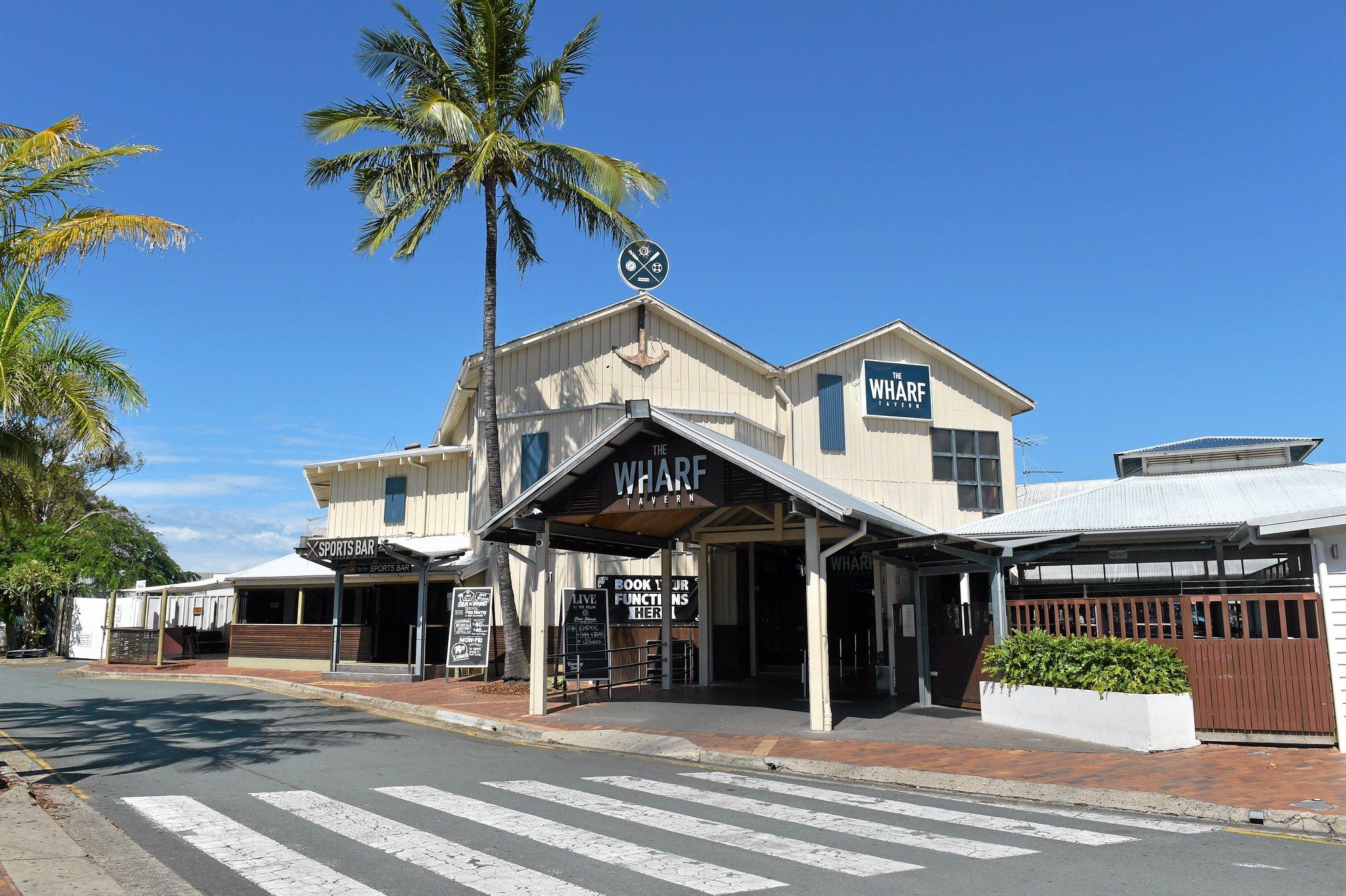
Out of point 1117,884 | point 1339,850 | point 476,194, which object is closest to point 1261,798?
point 1339,850

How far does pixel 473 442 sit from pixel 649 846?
63.9 feet

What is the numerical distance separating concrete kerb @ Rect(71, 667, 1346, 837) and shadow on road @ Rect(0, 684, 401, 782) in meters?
1.43

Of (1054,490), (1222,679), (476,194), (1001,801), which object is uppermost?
(476,194)

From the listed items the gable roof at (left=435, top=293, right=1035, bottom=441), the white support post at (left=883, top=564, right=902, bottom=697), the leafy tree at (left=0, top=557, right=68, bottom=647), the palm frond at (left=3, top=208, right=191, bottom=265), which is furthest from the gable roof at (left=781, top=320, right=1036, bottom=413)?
the leafy tree at (left=0, top=557, right=68, bottom=647)

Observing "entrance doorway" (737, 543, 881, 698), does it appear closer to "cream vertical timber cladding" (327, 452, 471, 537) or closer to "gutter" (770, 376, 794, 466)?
"gutter" (770, 376, 794, 466)

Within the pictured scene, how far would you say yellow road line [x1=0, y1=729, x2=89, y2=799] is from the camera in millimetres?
9734

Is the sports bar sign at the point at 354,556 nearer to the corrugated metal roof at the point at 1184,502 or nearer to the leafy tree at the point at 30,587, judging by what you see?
the corrugated metal roof at the point at 1184,502

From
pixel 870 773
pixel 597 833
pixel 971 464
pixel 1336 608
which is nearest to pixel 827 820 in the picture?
pixel 597 833

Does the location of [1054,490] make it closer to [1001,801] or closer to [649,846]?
[1001,801]

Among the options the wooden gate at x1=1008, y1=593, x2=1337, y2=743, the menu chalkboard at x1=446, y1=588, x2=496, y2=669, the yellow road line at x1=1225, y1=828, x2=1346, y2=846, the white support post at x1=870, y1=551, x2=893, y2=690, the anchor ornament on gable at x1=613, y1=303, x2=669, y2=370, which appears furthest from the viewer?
the anchor ornament on gable at x1=613, y1=303, x2=669, y2=370

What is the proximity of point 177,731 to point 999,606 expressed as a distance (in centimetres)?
1198

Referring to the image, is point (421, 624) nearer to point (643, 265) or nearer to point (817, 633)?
point (643, 265)

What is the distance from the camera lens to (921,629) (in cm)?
1688

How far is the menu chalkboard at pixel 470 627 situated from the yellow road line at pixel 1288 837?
52.1ft
